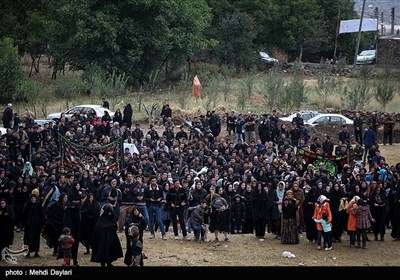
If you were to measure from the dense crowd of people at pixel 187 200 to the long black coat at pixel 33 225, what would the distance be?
20mm

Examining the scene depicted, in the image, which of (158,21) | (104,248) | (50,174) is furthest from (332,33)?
(104,248)

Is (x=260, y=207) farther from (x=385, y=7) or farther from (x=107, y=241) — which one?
(x=385, y=7)

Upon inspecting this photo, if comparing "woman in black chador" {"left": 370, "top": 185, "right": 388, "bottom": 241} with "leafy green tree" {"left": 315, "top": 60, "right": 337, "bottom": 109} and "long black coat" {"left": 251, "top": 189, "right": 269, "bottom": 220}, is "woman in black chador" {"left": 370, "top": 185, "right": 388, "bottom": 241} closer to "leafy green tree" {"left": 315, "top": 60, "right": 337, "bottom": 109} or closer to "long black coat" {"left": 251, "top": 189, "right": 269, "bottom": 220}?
"long black coat" {"left": 251, "top": 189, "right": 269, "bottom": 220}

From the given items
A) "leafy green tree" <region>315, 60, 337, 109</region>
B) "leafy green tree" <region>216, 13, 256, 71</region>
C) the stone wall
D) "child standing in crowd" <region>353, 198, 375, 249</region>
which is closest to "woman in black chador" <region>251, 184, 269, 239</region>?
"child standing in crowd" <region>353, 198, 375, 249</region>

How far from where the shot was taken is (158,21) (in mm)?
49188

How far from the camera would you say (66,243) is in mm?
15508

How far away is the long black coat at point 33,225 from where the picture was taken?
1728cm

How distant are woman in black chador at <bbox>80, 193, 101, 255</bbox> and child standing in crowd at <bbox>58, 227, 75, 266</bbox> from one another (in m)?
1.53

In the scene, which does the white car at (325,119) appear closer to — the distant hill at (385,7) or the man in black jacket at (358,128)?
the man in black jacket at (358,128)

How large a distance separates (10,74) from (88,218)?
27645 millimetres

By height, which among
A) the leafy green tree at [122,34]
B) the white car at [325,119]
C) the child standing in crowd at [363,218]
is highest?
the leafy green tree at [122,34]

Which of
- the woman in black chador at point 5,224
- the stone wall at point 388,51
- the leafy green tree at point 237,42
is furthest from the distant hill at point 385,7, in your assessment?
the woman in black chador at point 5,224

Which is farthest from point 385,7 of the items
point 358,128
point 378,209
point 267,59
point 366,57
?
point 378,209
